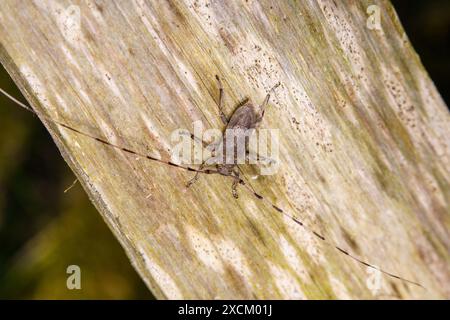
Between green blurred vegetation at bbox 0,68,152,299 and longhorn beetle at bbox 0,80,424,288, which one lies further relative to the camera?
green blurred vegetation at bbox 0,68,152,299

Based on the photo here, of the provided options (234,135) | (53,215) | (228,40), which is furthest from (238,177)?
(53,215)

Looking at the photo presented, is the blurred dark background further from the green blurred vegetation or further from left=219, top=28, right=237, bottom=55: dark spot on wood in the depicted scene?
left=219, top=28, right=237, bottom=55: dark spot on wood

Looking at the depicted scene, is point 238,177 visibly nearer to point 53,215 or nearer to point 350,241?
point 350,241

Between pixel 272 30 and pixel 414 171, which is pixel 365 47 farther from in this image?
pixel 414 171

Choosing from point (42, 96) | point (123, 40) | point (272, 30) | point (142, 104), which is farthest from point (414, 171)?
point (42, 96)

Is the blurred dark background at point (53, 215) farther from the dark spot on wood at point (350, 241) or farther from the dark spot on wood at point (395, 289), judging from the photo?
the dark spot on wood at point (395, 289)

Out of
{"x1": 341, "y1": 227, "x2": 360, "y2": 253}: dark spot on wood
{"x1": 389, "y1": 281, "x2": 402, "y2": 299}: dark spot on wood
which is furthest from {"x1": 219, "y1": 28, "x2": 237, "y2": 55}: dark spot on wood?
{"x1": 389, "y1": 281, "x2": 402, "y2": 299}: dark spot on wood

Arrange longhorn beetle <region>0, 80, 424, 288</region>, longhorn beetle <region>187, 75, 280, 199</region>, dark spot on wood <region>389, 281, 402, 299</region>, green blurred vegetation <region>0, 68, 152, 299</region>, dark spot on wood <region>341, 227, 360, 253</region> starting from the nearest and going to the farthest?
longhorn beetle <region>0, 80, 424, 288</region>
longhorn beetle <region>187, 75, 280, 199</region>
dark spot on wood <region>341, 227, 360, 253</region>
dark spot on wood <region>389, 281, 402, 299</region>
green blurred vegetation <region>0, 68, 152, 299</region>

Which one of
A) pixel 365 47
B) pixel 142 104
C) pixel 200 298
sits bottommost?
pixel 200 298
